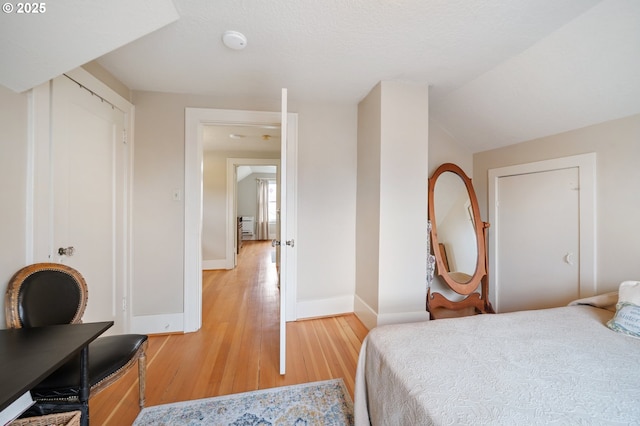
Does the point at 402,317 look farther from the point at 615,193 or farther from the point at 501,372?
the point at 615,193

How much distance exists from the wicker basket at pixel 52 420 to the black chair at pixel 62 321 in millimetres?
154

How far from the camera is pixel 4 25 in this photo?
92 centimetres

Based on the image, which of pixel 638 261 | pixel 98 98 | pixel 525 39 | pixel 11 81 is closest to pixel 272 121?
pixel 98 98

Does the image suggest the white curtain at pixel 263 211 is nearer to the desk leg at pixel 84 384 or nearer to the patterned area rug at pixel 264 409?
the patterned area rug at pixel 264 409

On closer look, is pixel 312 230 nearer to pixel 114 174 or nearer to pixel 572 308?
pixel 114 174

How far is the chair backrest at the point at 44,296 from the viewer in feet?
3.55

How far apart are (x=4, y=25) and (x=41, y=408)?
157 cm

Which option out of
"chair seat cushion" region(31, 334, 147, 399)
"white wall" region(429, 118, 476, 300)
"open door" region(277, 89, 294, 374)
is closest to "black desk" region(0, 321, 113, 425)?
"chair seat cushion" region(31, 334, 147, 399)

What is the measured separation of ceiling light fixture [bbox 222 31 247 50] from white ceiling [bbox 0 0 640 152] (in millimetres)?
32

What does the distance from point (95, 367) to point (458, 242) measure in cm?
293

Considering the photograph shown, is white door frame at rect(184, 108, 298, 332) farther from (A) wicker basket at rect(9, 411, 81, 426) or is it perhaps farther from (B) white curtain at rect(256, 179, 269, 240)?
(B) white curtain at rect(256, 179, 269, 240)

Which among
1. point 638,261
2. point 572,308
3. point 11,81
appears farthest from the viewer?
point 638,261

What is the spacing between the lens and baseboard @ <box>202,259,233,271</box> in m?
4.32

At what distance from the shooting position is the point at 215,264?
172 inches
